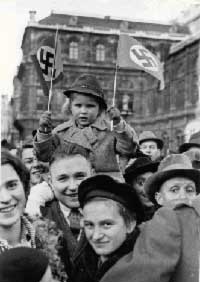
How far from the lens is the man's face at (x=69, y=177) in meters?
1.93

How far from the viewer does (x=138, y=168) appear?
103 inches

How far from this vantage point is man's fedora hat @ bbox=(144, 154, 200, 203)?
1.99 metres

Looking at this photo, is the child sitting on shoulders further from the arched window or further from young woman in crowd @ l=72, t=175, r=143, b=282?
the arched window

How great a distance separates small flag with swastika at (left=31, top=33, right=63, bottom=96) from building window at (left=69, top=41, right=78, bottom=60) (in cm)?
2358

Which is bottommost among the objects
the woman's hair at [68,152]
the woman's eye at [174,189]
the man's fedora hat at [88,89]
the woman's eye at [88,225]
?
the woman's eye at [88,225]

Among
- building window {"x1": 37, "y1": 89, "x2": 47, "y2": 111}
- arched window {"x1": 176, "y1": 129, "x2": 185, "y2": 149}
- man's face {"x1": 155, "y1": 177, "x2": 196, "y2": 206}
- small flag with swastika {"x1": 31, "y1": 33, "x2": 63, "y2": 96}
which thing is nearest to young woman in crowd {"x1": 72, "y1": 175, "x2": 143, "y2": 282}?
man's face {"x1": 155, "y1": 177, "x2": 196, "y2": 206}

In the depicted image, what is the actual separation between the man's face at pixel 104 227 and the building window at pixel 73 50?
25.0m

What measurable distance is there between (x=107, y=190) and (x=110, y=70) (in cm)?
2453

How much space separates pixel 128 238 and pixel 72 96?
1068 mm

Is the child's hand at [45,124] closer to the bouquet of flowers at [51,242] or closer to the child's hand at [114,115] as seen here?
the child's hand at [114,115]

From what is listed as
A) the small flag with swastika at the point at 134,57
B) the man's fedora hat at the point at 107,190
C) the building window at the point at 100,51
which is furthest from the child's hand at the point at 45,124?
the building window at the point at 100,51

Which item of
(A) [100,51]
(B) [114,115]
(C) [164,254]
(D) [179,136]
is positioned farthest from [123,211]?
(A) [100,51]

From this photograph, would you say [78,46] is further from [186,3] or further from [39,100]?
[186,3]

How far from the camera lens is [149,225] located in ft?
5.36
